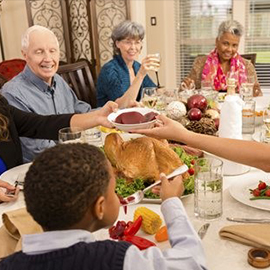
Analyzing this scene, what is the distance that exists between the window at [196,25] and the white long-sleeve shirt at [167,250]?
4184 mm

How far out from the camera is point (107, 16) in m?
4.58

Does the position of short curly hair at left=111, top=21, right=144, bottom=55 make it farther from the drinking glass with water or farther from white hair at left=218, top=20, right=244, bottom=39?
the drinking glass with water

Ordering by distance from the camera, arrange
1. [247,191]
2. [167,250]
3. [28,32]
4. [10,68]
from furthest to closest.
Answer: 1. [10,68]
2. [28,32]
3. [247,191]
4. [167,250]

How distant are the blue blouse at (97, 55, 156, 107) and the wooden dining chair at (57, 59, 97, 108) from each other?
0.38ft

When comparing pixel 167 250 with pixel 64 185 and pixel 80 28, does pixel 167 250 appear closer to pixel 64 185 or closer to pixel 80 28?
pixel 64 185

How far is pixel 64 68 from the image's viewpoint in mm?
2990

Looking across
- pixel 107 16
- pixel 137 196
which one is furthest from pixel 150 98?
pixel 107 16

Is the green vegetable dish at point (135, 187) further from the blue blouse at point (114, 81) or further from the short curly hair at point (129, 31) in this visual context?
the short curly hair at point (129, 31)

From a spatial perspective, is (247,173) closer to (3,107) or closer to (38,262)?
(38,262)

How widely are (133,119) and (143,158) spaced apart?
8.3 inches

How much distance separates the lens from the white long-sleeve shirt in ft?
2.50

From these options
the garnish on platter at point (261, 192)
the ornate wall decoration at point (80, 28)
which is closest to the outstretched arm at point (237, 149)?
the garnish on platter at point (261, 192)

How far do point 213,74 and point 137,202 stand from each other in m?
2.22

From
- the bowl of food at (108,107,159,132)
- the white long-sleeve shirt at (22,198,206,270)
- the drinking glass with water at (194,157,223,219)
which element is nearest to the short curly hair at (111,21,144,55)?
the bowl of food at (108,107,159,132)
